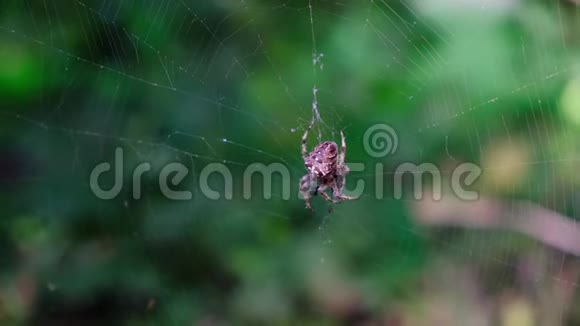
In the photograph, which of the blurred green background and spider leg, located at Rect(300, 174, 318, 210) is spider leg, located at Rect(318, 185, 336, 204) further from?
the blurred green background

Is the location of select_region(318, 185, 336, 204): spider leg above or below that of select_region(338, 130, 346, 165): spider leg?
below

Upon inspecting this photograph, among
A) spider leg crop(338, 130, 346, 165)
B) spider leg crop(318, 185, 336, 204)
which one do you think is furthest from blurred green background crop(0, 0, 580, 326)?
spider leg crop(318, 185, 336, 204)

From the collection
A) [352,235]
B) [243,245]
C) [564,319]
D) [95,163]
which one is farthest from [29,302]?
[564,319]

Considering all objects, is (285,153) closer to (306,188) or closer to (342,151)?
(306,188)

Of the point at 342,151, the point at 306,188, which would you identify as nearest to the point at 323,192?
the point at 306,188

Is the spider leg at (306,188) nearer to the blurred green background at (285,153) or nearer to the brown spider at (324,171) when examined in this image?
the brown spider at (324,171)
